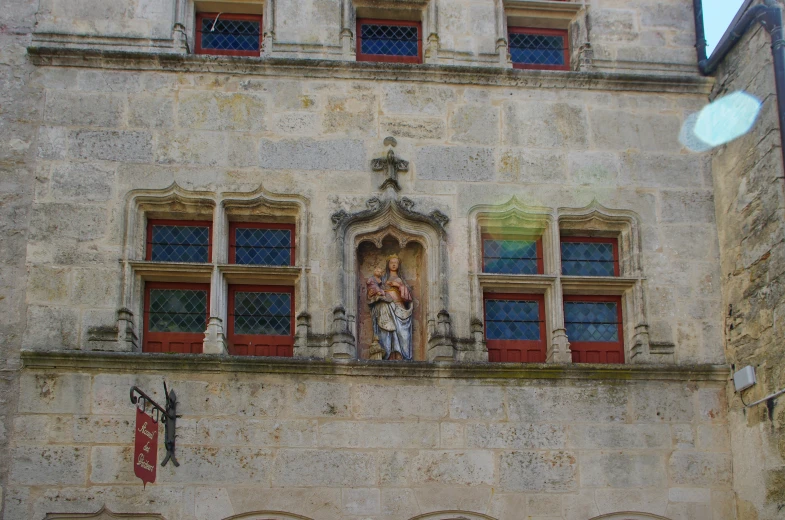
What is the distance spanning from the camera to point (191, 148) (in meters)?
9.62

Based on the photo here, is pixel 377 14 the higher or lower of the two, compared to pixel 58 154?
higher

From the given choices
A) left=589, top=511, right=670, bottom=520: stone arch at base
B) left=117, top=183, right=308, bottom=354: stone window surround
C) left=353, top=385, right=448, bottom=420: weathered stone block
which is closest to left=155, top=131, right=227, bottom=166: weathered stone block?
left=117, top=183, right=308, bottom=354: stone window surround

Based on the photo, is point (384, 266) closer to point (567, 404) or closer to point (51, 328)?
point (567, 404)

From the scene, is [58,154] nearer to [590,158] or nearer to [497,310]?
[497,310]

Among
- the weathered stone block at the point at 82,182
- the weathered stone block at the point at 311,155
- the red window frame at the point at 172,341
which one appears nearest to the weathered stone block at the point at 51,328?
the red window frame at the point at 172,341

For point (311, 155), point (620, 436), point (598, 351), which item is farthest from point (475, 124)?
point (620, 436)

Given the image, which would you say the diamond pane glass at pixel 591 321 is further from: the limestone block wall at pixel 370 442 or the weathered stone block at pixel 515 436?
the weathered stone block at pixel 515 436

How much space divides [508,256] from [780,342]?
93.2 inches

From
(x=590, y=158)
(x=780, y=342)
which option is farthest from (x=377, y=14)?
(x=780, y=342)

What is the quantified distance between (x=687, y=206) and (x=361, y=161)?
287cm

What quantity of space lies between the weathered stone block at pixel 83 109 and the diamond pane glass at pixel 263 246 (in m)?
1.43

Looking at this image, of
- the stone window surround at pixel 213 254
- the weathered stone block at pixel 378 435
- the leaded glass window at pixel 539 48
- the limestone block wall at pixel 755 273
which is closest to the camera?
the limestone block wall at pixel 755 273

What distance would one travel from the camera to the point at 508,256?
9.74 meters

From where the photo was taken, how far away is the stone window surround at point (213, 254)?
912cm
